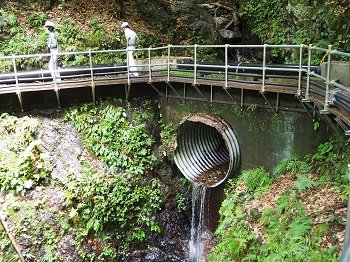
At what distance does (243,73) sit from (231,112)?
4.36ft

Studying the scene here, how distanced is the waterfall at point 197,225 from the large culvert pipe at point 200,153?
505 millimetres

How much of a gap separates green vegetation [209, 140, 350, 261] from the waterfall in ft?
6.14

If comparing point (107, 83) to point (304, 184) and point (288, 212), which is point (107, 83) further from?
point (288, 212)

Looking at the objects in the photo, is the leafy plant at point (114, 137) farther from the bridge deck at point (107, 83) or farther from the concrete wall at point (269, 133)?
the concrete wall at point (269, 133)

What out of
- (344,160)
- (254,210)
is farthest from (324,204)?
(254,210)

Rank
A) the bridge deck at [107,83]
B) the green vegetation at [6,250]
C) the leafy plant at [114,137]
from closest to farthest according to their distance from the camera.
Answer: the green vegetation at [6,250]
the bridge deck at [107,83]
the leafy plant at [114,137]

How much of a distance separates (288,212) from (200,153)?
5.55 metres

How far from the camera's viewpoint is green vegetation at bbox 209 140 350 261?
668 cm

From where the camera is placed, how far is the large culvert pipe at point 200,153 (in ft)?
40.3

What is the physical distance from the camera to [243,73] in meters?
10.2

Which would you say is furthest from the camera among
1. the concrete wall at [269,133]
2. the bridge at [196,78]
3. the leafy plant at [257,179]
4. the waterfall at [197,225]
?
the waterfall at [197,225]

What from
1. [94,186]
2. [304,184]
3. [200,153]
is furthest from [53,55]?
[304,184]

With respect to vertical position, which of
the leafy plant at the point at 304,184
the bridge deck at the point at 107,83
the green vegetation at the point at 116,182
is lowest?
the green vegetation at the point at 116,182

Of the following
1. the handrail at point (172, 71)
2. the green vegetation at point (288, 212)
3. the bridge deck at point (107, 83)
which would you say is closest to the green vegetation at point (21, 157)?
the bridge deck at point (107, 83)
